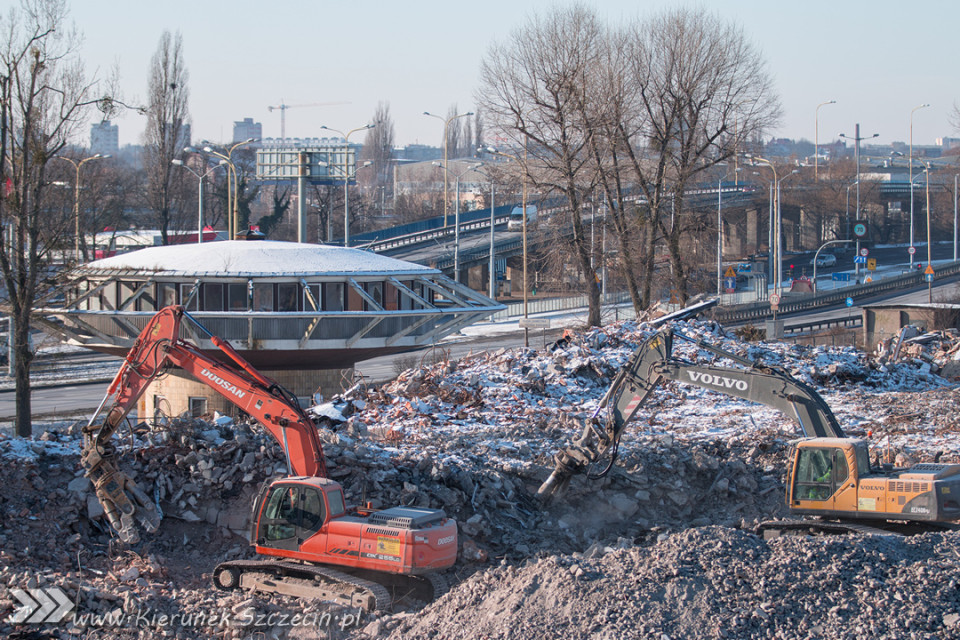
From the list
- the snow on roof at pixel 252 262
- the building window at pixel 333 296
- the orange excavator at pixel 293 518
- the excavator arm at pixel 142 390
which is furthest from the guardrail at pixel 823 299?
the orange excavator at pixel 293 518

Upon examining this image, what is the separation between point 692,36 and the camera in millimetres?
35969

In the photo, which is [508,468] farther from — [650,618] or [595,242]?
[595,242]

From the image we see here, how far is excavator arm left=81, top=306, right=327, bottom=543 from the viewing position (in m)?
13.4

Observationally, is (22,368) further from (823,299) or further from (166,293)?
(823,299)

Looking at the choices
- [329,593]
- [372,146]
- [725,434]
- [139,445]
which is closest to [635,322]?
A: [725,434]

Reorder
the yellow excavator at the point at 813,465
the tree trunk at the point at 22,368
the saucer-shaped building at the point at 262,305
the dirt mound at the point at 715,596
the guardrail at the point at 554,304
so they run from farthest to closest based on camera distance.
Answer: the guardrail at the point at 554,304, the saucer-shaped building at the point at 262,305, the tree trunk at the point at 22,368, the yellow excavator at the point at 813,465, the dirt mound at the point at 715,596

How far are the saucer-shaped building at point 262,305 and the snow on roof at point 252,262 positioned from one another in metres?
0.03

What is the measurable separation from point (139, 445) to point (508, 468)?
6303mm

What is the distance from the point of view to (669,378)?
14.9m

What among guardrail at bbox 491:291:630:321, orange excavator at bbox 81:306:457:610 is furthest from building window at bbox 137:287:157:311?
guardrail at bbox 491:291:630:321

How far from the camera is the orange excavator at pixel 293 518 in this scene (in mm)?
11531

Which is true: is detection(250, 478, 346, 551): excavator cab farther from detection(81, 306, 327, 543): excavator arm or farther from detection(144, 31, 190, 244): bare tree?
detection(144, 31, 190, 244): bare tree

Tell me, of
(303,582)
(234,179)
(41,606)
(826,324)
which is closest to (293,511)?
(303,582)

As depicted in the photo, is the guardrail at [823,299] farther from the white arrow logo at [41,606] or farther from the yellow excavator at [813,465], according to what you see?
the white arrow logo at [41,606]
